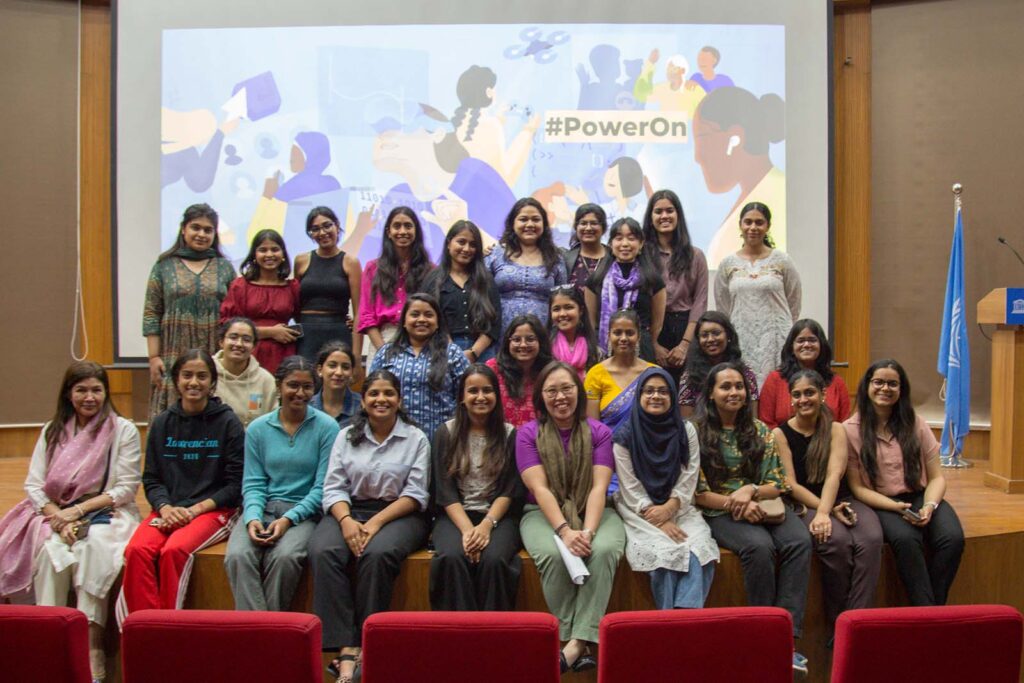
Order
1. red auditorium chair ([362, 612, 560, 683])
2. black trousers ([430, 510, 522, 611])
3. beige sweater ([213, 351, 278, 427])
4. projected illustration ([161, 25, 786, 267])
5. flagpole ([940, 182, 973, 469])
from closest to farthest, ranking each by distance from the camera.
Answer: red auditorium chair ([362, 612, 560, 683]), black trousers ([430, 510, 522, 611]), beige sweater ([213, 351, 278, 427]), flagpole ([940, 182, 973, 469]), projected illustration ([161, 25, 786, 267])

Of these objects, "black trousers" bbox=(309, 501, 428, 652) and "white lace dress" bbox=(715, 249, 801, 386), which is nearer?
"black trousers" bbox=(309, 501, 428, 652)

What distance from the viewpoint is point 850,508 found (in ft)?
10.8

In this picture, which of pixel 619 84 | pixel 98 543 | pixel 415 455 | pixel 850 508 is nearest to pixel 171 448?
pixel 98 543

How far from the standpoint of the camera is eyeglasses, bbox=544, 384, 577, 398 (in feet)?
10.8

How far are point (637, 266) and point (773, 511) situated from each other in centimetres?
134

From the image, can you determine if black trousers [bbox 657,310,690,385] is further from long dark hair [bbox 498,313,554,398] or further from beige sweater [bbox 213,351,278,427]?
beige sweater [bbox 213,351,278,427]

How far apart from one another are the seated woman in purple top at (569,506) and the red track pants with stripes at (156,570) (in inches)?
44.8

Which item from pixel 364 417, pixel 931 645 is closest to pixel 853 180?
pixel 364 417

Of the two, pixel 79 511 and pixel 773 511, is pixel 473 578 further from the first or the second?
pixel 79 511

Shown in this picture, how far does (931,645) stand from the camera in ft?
5.64

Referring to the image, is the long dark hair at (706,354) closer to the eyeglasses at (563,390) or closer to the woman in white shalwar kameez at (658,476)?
the woman in white shalwar kameez at (658,476)

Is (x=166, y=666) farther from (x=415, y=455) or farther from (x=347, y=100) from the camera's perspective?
(x=347, y=100)

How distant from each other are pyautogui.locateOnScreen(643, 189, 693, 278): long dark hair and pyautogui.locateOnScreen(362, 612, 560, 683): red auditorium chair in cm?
274

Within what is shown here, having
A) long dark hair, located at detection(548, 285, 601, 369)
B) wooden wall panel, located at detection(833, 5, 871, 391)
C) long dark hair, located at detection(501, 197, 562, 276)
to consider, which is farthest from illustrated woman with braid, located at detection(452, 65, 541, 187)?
wooden wall panel, located at detection(833, 5, 871, 391)
